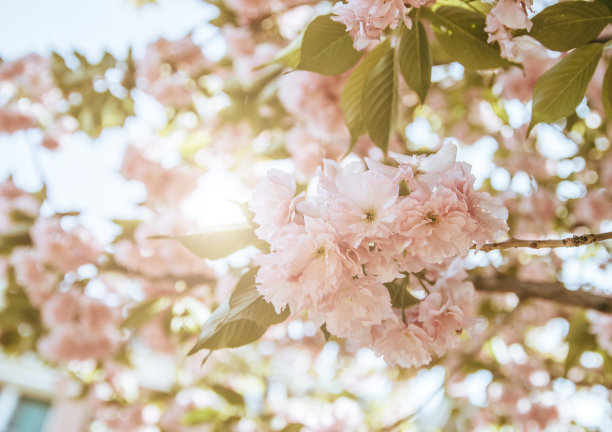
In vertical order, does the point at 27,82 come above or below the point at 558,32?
below

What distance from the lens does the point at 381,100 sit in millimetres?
810

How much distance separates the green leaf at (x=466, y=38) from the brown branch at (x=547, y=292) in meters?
0.63

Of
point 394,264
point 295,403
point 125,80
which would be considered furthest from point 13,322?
point 394,264

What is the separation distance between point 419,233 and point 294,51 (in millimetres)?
423

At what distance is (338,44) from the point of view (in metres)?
0.75

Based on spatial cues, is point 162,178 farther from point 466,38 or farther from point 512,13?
point 512,13

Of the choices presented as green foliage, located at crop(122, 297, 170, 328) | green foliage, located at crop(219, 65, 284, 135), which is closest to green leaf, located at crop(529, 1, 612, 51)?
green foliage, located at crop(219, 65, 284, 135)

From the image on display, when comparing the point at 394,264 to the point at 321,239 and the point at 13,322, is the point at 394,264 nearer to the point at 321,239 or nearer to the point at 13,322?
the point at 321,239

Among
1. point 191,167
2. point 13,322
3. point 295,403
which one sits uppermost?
point 191,167

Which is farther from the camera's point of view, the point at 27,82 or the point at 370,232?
the point at 27,82

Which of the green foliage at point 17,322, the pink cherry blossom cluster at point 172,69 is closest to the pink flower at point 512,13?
the pink cherry blossom cluster at point 172,69

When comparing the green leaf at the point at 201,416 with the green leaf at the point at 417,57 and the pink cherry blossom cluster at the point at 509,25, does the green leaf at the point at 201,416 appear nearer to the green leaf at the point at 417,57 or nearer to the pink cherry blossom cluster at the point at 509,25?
the green leaf at the point at 417,57

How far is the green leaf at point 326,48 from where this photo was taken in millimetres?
735

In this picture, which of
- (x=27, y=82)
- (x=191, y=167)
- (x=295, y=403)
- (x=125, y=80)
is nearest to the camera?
(x=125, y=80)
